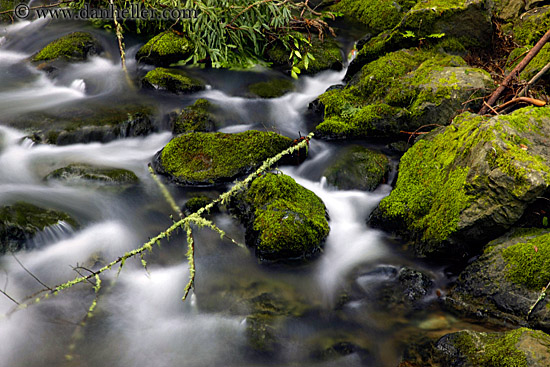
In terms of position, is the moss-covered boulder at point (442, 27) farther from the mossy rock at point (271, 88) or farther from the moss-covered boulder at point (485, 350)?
the moss-covered boulder at point (485, 350)

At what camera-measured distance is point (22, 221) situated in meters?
4.27

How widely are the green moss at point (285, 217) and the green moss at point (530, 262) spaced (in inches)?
73.2

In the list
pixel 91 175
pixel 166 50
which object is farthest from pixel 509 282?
pixel 166 50

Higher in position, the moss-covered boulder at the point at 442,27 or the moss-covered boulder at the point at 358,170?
the moss-covered boulder at the point at 442,27

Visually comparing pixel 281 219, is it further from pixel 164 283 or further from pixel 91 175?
pixel 91 175

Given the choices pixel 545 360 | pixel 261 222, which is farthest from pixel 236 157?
pixel 545 360

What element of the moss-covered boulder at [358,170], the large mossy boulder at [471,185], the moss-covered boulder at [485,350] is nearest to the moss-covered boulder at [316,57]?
the moss-covered boulder at [358,170]

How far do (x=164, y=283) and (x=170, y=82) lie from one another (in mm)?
4324

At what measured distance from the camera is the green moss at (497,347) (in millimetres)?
2789

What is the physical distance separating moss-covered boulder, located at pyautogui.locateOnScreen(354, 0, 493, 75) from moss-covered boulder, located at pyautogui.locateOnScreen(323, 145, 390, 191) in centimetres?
252

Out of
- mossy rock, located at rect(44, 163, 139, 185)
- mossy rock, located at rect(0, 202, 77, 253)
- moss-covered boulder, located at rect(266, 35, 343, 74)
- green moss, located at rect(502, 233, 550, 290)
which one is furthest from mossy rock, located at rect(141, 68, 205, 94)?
green moss, located at rect(502, 233, 550, 290)

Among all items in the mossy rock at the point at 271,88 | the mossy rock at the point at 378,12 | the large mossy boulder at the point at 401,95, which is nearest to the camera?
the large mossy boulder at the point at 401,95

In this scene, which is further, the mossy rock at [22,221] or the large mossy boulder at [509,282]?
the mossy rock at [22,221]

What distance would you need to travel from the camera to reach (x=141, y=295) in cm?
399
